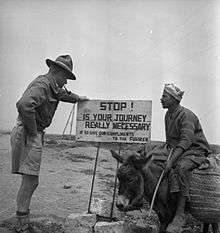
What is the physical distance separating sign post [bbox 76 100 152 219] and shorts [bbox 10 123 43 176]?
69cm

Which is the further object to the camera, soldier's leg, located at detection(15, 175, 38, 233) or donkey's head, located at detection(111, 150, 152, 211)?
soldier's leg, located at detection(15, 175, 38, 233)

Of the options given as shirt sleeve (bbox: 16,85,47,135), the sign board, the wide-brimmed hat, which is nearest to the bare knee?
shirt sleeve (bbox: 16,85,47,135)

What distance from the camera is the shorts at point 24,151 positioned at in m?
3.54

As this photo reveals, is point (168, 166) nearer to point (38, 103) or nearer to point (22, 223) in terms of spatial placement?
point (38, 103)

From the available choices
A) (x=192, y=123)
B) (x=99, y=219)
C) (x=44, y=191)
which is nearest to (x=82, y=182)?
(x=44, y=191)

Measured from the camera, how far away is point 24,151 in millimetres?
3576

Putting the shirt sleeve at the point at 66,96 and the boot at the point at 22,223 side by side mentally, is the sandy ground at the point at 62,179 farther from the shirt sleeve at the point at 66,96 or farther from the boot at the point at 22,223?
the shirt sleeve at the point at 66,96

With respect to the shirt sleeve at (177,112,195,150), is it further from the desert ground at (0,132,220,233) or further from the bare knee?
the bare knee

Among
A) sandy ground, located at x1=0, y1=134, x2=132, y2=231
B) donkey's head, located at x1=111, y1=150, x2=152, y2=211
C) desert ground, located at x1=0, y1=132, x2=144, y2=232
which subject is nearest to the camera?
donkey's head, located at x1=111, y1=150, x2=152, y2=211

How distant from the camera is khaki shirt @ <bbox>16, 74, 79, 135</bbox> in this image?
3416 millimetres

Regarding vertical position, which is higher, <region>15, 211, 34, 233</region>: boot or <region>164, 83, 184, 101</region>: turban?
<region>164, 83, 184, 101</region>: turban

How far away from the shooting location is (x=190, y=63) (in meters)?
4.79

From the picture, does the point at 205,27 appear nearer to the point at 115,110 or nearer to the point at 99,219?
the point at 115,110

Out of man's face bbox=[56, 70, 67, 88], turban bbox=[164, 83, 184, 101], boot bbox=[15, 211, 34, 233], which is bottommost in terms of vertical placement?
boot bbox=[15, 211, 34, 233]
